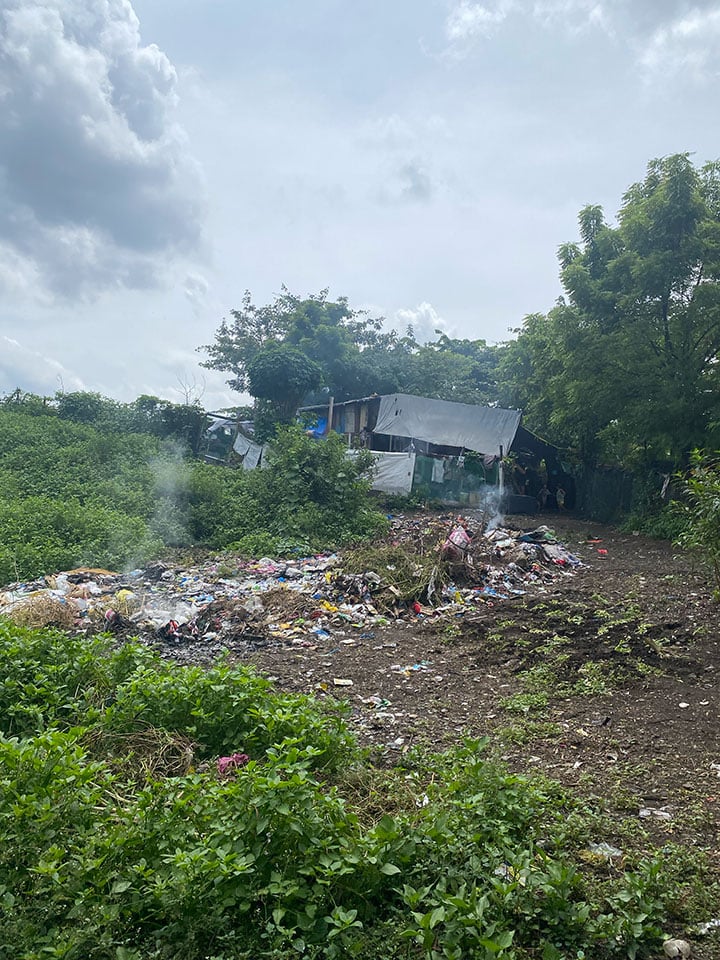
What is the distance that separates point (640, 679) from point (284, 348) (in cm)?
1715

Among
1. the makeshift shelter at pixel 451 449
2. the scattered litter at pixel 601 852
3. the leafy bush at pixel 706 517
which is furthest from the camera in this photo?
the makeshift shelter at pixel 451 449

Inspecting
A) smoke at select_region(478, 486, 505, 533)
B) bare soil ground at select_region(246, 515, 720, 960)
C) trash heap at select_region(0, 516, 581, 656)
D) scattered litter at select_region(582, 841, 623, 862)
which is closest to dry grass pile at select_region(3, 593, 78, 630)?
trash heap at select_region(0, 516, 581, 656)

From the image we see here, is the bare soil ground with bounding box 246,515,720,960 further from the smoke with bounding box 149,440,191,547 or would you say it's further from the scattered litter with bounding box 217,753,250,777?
the smoke with bounding box 149,440,191,547

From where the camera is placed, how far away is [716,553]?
18.6 feet

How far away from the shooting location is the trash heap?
5.89m

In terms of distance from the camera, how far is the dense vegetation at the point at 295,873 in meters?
1.85

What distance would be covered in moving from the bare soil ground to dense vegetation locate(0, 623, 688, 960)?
1.33 feet

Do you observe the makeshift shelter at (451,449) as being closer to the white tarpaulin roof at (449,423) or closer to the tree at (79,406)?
the white tarpaulin roof at (449,423)

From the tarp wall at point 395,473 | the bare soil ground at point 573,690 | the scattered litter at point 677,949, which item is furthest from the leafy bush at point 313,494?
the scattered litter at point 677,949

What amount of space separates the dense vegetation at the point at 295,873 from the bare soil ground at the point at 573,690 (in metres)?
0.41

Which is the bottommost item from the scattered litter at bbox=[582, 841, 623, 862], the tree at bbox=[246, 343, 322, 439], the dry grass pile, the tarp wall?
the dry grass pile

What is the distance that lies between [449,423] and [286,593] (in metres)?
10.4

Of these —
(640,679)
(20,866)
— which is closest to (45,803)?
(20,866)

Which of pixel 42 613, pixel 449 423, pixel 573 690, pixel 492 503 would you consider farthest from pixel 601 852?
pixel 449 423
